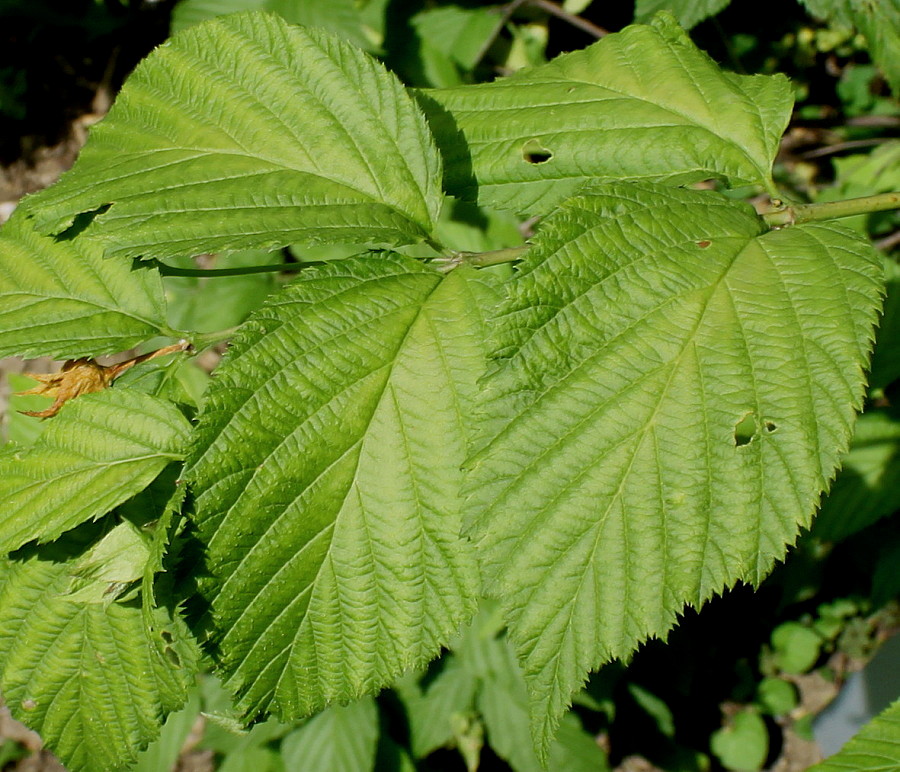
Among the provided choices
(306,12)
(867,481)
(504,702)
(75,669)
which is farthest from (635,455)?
(306,12)

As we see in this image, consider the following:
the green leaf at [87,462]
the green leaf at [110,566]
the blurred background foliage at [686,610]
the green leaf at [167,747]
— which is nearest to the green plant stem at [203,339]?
the green leaf at [87,462]

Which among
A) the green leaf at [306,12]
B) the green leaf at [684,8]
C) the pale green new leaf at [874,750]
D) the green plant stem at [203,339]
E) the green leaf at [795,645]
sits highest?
the green leaf at [306,12]

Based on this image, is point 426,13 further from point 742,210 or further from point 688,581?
point 688,581

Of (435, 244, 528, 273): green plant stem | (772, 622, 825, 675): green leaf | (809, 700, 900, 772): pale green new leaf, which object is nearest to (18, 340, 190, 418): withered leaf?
(435, 244, 528, 273): green plant stem

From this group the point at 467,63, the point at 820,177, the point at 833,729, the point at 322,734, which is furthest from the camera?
the point at 820,177

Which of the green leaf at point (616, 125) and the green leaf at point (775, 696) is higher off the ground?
the green leaf at point (616, 125)

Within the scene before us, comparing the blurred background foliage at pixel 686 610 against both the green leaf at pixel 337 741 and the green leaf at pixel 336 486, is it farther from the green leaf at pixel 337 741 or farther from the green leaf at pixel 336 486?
the green leaf at pixel 336 486

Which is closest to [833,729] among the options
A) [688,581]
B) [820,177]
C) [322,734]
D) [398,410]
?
[322,734]
